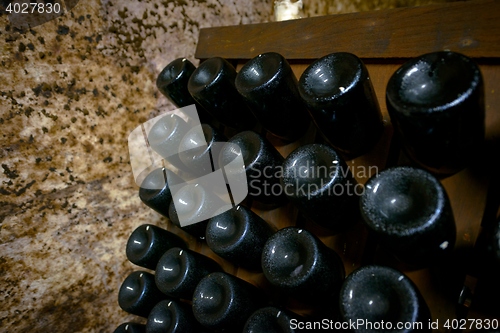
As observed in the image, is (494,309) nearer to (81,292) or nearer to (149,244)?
(149,244)

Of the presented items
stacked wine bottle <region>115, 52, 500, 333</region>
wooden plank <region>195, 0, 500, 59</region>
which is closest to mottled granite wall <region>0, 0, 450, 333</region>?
stacked wine bottle <region>115, 52, 500, 333</region>

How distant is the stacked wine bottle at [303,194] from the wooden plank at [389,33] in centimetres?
10

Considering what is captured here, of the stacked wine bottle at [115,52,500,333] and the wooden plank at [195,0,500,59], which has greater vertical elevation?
the wooden plank at [195,0,500,59]

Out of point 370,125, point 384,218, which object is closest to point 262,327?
point 384,218

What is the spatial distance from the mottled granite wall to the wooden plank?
37cm

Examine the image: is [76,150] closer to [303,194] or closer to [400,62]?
[303,194]

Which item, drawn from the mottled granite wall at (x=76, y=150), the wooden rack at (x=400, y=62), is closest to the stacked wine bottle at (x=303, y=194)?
the wooden rack at (x=400, y=62)

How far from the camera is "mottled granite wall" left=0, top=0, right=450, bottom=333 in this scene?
2.86ft

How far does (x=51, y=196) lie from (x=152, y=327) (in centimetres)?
46

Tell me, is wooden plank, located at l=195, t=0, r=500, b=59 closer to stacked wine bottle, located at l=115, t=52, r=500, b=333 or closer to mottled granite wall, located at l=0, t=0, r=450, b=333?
stacked wine bottle, located at l=115, t=52, r=500, b=333

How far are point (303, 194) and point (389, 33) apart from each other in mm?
342

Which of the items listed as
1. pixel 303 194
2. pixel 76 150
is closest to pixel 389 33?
pixel 303 194

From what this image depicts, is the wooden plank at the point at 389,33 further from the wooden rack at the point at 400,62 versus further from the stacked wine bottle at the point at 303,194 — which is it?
the stacked wine bottle at the point at 303,194

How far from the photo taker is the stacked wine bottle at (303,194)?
0.46 meters
